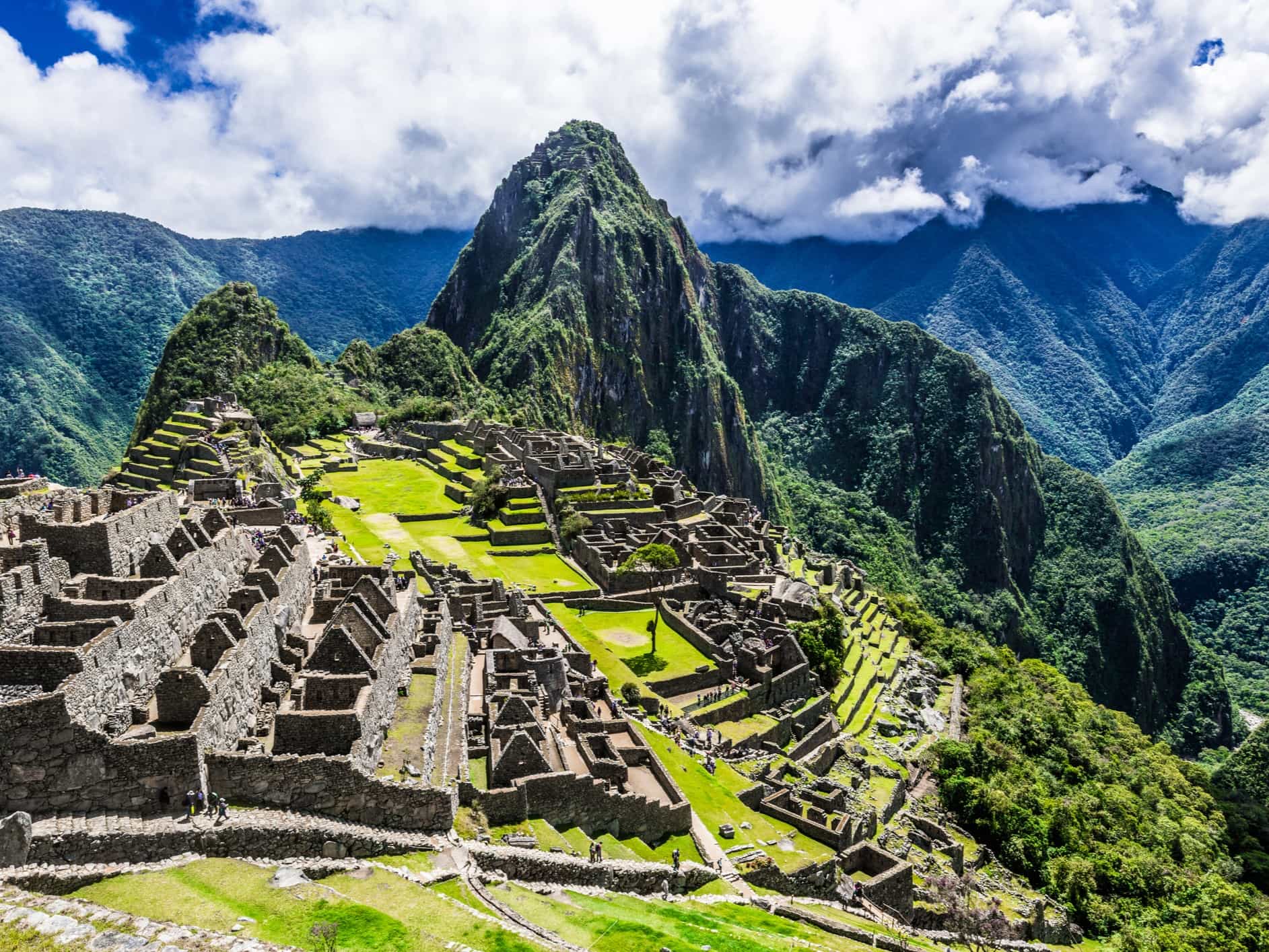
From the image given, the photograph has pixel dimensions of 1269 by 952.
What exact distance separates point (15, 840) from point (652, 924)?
12.3 meters

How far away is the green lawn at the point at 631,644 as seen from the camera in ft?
131

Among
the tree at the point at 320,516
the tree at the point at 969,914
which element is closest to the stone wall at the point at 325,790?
the tree at the point at 969,914

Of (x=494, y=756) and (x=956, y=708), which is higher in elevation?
(x=494, y=756)

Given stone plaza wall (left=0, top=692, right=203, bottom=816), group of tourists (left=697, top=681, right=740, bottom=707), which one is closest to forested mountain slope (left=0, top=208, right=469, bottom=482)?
group of tourists (left=697, top=681, right=740, bottom=707)

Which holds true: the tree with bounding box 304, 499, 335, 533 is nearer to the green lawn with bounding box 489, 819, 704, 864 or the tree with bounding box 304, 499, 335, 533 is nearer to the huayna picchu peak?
the huayna picchu peak

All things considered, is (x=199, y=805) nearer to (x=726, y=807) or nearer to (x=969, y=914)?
(x=726, y=807)

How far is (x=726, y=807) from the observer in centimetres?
2873

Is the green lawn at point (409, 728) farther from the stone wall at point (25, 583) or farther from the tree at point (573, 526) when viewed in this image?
the tree at point (573, 526)

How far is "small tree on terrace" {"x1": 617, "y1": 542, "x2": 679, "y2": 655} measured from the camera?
52.6 metres

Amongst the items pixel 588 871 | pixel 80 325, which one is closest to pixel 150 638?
pixel 588 871

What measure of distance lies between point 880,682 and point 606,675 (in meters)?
24.0

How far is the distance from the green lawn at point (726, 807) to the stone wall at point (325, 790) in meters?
11.6

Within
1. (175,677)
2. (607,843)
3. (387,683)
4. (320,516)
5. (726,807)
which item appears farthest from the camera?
(320,516)

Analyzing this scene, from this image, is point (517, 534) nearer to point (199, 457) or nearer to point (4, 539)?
point (199, 457)
